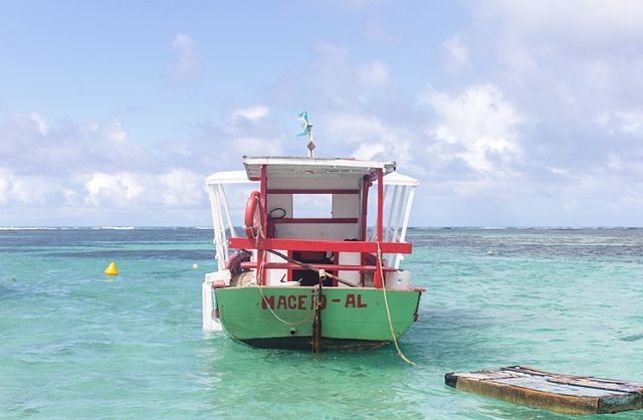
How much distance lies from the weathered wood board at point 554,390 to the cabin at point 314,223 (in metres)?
2.49

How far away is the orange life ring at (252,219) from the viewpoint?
36.6 feet

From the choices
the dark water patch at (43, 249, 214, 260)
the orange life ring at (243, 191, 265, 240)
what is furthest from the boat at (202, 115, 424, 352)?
the dark water patch at (43, 249, 214, 260)

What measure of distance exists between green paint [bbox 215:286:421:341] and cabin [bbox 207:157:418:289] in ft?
1.68

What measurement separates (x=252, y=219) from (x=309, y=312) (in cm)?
186

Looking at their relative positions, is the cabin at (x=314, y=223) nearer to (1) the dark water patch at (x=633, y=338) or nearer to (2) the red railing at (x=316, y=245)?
(2) the red railing at (x=316, y=245)

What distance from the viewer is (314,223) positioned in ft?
47.0

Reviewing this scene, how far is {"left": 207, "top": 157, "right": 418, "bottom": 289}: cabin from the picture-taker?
1155cm

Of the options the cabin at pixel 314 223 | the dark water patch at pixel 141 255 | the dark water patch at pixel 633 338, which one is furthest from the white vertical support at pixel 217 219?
the dark water patch at pixel 141 255

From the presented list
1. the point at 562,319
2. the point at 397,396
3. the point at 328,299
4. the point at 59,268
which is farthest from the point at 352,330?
the point at 59,268

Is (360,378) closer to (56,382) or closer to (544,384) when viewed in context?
(544,384)

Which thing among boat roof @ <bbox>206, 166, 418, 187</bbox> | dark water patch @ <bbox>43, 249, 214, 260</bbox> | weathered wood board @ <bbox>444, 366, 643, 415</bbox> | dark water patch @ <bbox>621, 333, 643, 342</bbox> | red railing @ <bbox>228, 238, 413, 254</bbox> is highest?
boat roof @ <bbox>206, 166, 418, 187</bbox>

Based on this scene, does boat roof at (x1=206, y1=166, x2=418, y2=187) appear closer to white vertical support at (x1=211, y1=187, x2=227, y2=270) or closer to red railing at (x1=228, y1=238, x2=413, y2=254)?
white vertical support at (x1=211, y1=187, x2=227, y2=270)

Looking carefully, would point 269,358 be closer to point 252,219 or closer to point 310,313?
point 310,313

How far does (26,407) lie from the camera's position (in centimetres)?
930
